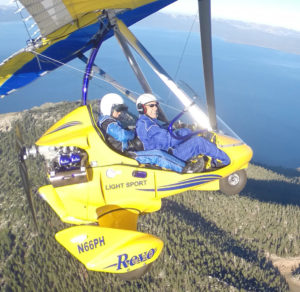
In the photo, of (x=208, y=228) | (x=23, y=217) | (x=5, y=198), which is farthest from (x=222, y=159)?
(x=5, y=198)

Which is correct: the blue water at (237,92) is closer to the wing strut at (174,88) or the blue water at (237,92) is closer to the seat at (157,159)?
the wing strut at (174,88)

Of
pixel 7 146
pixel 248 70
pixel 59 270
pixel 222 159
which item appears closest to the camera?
pixel 222 159

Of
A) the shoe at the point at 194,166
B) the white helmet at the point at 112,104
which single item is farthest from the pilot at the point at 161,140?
the white helmet at the point at 112,104

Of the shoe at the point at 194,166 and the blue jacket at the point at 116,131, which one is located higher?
the blue jacket at the point at 116,131

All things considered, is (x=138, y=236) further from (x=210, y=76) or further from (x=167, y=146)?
(x=210, y=76)

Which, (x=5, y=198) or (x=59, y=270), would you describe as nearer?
(x=59, y=270)

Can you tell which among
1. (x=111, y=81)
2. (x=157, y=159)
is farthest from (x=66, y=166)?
(x=111, y=81)

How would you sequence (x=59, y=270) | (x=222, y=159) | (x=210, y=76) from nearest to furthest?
(x=210, y=76)
(x=222, y=159)
(x=59, y=270)

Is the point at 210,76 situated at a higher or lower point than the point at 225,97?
higher
